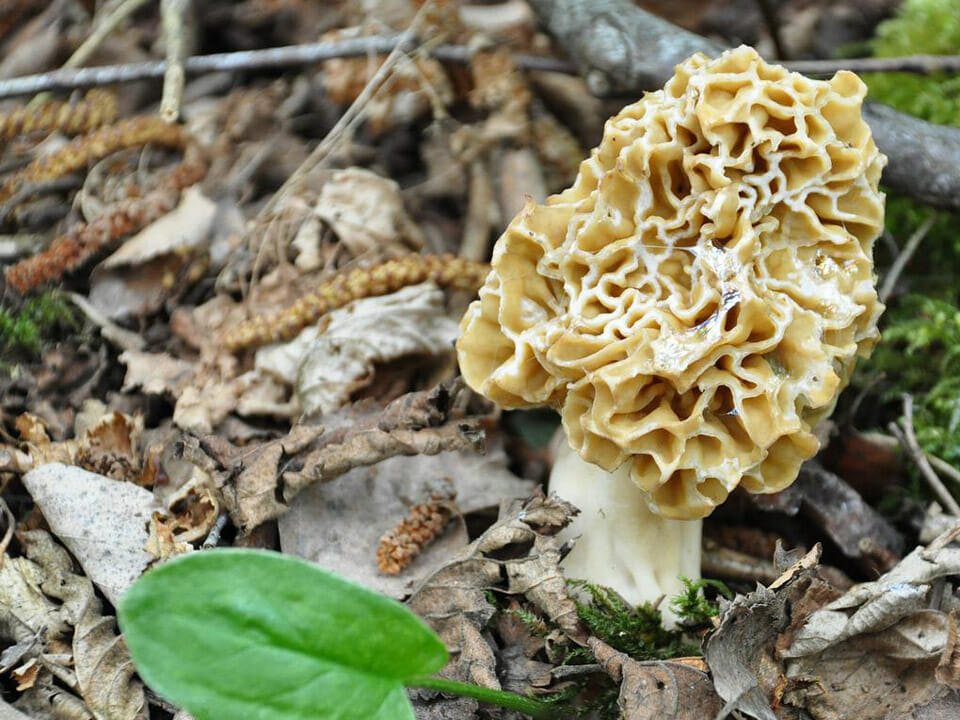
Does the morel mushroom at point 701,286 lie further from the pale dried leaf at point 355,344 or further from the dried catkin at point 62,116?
the dried catkin at point 62,116

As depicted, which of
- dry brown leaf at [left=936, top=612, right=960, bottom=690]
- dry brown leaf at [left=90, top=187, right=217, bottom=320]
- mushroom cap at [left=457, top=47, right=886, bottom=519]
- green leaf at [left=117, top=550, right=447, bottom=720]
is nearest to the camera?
green leaf at [left=117, top=550, right=447, bottom=720]

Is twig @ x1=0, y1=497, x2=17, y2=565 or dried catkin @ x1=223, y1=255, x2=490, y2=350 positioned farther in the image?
dried catkin @ x1=223, y1=255, x2=490, y2=350

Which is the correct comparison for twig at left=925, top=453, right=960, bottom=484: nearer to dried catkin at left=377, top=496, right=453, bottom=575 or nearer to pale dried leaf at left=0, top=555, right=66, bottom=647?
dried catkin at left=377, top=496, right=453, bottom=575

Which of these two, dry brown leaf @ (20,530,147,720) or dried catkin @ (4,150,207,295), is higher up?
dried catkin @ (4,150,207,295)

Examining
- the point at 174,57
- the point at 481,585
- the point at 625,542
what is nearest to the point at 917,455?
the point at 625,542

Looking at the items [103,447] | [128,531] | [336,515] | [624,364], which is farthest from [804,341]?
[103,447]

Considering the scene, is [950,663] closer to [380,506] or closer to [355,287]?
[380,506]

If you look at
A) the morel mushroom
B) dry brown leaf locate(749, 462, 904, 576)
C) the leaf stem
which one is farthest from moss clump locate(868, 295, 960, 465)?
the leaf stem
